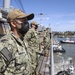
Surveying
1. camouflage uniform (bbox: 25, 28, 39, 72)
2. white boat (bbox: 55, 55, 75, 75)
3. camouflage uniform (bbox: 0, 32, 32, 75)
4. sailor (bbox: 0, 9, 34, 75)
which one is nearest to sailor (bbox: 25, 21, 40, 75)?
camouflage uniform (bbox: 25, 28, 39, 72)

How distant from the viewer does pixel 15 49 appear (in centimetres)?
311

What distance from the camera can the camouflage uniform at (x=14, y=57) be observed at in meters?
2.98

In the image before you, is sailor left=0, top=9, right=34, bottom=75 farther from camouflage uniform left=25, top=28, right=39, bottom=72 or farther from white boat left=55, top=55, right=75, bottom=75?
white boat left=55, top=55, right=75, bottom=75

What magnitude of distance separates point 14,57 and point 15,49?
10cm

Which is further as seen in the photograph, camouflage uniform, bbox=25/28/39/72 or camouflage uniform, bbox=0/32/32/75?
camouflage uniform, bbox=25/28/39/72

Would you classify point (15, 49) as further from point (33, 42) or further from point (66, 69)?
point (66, 69)

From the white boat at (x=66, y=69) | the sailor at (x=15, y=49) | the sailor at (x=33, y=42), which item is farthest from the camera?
the white boat at (x=66, y=69)

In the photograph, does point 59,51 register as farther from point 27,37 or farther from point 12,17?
point 12,17

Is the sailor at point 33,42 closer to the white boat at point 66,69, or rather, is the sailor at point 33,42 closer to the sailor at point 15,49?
the white boat at point 66,69

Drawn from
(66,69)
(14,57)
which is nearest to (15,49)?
(14,57)

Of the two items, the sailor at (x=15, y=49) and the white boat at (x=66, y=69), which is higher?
the sailor at (x=15, y=49)

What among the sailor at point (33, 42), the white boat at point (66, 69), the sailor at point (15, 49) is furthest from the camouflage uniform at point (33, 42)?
the sailor at point (15, 49)

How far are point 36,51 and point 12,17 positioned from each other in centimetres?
353

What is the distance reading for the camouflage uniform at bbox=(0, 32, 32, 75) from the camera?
9.77 ft
